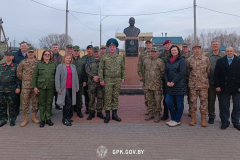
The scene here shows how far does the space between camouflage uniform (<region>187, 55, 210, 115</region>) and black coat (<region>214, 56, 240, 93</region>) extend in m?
0.25

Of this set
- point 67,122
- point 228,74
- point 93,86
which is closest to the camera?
point 228,74

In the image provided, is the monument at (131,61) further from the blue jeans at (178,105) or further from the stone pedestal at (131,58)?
the blue jeans at (178,105)

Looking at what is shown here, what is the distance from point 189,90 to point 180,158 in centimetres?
196

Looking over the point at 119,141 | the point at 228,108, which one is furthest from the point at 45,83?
the point at 228,108

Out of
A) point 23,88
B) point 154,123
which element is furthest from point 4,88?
point 154,123

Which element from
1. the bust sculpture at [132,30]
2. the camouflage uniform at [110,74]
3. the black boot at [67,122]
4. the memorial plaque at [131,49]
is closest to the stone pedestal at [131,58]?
the memorial plaque at [131,49]

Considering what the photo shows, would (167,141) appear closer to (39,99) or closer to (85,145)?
(85,145)

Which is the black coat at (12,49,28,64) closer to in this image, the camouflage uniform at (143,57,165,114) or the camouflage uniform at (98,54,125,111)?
the camouflage uniform at (98,54,125,111)

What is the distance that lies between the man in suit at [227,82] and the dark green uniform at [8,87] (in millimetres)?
4607

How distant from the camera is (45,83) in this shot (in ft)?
15.0

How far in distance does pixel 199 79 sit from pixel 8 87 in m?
4.33

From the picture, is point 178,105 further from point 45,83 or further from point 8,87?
point 8,87

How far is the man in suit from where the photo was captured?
14.4 feet

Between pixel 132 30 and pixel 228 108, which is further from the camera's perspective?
pixel 132 30
